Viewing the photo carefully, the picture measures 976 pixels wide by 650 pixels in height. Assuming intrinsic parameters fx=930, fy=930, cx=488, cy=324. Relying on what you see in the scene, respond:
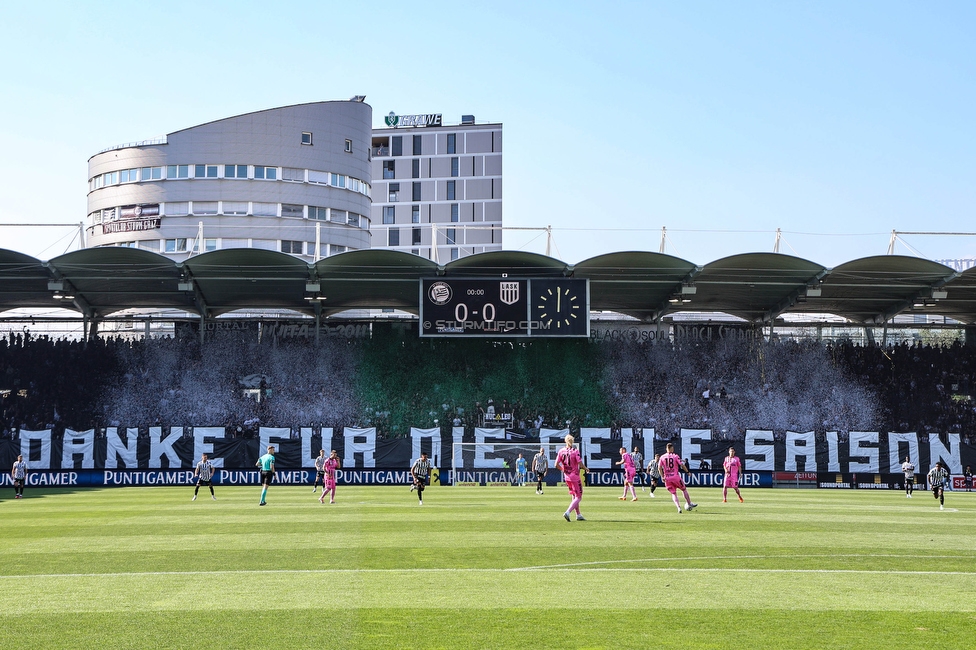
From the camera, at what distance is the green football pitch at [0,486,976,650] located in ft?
32.1

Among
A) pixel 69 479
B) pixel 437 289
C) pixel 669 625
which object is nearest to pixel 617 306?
pixel 437 289

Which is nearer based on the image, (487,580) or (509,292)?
(487,580)

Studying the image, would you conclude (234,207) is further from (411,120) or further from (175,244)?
(411,120)

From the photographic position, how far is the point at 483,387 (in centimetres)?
5169

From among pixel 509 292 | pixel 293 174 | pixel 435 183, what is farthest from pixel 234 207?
pixel 509 292

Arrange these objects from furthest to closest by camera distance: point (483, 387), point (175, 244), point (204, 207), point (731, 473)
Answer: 1. point (204, 207)
2. point (175, 244)
3. point (483, 387)
4. point (731, 473)

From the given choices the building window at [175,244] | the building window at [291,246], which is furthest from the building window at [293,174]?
the building window at [175,244]

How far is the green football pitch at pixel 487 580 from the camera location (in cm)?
980

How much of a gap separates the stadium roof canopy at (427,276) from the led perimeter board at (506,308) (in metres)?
0.97

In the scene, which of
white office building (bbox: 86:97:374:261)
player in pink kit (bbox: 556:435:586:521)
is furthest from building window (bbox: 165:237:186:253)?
player in pink kit (bbox: 556:435:586:521)

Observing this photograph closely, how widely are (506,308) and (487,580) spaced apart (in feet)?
107

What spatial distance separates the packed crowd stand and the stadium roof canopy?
2.44 meters

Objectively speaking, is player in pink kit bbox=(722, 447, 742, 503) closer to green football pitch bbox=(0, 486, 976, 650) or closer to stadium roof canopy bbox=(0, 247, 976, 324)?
green football pitch bbox=(0, 486, 976, 650)

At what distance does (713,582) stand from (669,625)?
2.99 m
